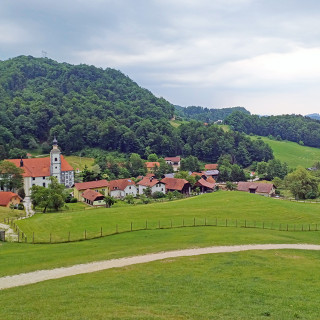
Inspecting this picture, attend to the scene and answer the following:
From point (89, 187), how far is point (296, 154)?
366 feet

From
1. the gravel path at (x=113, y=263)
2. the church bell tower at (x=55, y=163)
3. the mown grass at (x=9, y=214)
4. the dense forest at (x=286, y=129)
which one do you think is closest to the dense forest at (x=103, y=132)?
the church bell tower at (x=55, y=163)

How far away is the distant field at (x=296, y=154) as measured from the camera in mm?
135712

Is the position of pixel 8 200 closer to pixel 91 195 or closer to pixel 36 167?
pixel 91 195

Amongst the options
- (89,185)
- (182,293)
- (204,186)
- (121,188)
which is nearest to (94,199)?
(89,185)

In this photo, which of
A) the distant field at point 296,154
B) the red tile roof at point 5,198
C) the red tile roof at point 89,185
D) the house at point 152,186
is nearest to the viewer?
the red tile roof at point 5,198

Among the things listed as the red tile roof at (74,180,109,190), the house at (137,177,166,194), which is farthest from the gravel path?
the house at (137,177,166,194)

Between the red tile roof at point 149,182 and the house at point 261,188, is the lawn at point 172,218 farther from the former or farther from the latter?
the house at point 261,188

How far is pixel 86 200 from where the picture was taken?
66.1m

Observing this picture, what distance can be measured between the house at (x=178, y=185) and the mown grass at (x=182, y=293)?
54611 millimetres

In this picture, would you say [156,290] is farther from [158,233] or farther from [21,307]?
[158,233]

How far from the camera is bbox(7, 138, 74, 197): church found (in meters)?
75.4

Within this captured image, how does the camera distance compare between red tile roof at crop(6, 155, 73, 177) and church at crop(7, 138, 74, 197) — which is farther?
red tile roof at crop(6, 155, 73, 177)

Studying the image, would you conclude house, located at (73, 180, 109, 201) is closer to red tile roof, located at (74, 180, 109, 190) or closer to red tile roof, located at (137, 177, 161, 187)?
red tile roof, located at (74, 180, 109, 190)

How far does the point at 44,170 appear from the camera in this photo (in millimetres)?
78312
